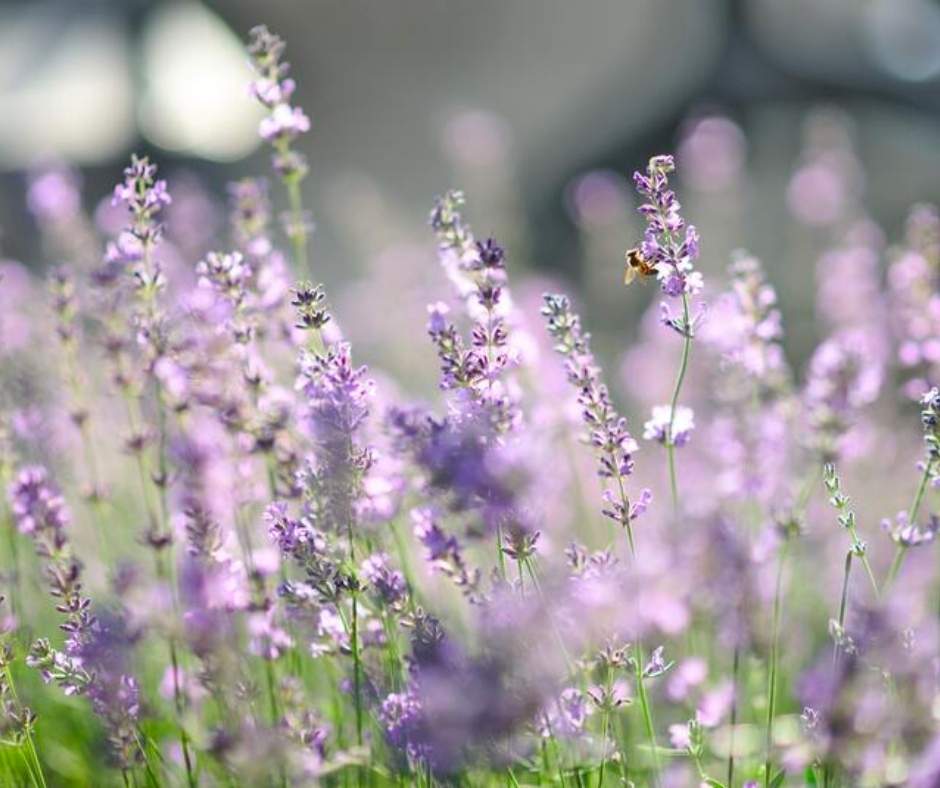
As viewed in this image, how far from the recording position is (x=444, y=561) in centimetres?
214

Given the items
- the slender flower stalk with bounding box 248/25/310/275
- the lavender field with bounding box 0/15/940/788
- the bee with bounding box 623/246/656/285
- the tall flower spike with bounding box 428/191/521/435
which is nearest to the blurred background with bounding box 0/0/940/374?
the lavender field with bounding box 0/15/940/788

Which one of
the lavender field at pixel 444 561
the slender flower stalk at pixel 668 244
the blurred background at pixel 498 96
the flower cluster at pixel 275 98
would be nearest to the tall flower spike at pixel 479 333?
the lavender field at pixel 444 561

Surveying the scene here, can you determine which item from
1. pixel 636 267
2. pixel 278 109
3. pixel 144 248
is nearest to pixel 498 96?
pixel 278 109

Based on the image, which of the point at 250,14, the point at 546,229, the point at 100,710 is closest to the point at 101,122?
the point at 250,14

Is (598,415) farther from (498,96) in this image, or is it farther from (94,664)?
(498,96)

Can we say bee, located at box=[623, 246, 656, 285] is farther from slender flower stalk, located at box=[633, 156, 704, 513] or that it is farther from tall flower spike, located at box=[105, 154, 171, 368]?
tall flower spike, located at box=[105, 154, 171, 368]

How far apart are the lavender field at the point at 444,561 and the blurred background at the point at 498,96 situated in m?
4.67

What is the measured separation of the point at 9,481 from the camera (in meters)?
2.91

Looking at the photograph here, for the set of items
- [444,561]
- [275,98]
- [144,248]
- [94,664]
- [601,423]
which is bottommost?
[94,664]

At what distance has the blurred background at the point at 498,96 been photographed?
27.6ft

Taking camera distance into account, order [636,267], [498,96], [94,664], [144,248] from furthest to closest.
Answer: [498,96] → [636,267] → [144,248] → [94,664]

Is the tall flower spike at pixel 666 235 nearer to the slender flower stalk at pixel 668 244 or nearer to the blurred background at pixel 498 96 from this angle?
the slender flower stalk at pixel 668 244

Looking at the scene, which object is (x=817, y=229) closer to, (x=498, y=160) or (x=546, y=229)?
(x=498, y=160)

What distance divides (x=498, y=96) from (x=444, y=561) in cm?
689
